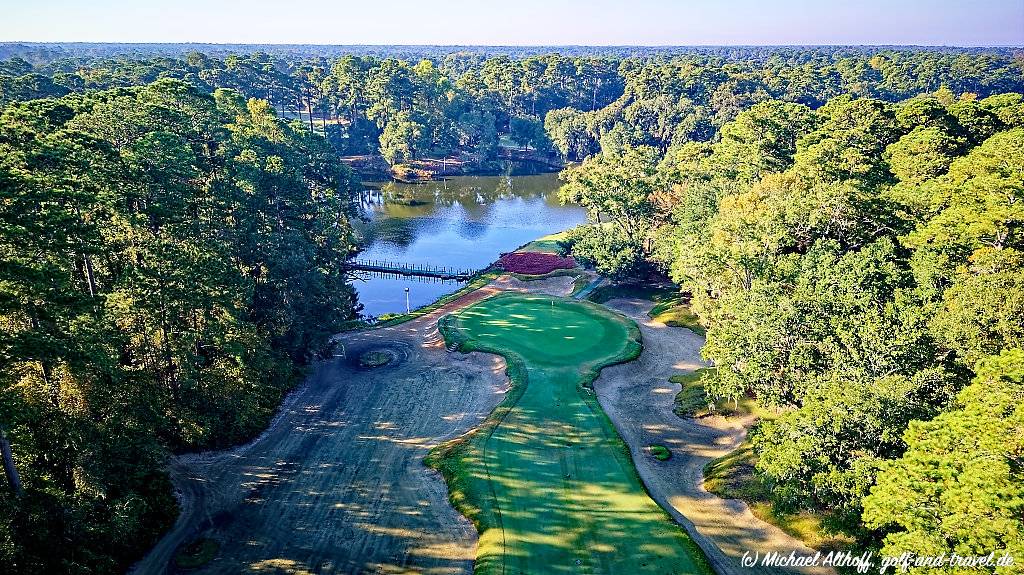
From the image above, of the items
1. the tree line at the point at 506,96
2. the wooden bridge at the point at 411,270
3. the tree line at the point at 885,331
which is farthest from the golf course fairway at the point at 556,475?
the tree line at the point at 506,96

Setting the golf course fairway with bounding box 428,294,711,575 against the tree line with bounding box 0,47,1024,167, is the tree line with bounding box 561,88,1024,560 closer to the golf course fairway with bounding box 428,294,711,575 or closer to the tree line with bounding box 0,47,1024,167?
the golf course fairway with bounding box 428,294,711,575

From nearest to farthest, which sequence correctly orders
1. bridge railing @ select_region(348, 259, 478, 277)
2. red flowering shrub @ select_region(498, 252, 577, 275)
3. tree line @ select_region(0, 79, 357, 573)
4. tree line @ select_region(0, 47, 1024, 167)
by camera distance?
tree line @ select_region(0, 79, 357, 573)
red flowering shrub @ select_region(498, 252, 577, 275)
bridge railing @ select_region(348, 259, 478, 277)
tree line @ select_region(0, 47, 1024, 167)

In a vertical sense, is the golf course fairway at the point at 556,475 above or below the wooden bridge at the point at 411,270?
below

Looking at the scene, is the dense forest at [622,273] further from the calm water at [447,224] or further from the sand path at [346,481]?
the calm water at [447,224]

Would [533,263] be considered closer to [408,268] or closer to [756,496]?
[408,268]

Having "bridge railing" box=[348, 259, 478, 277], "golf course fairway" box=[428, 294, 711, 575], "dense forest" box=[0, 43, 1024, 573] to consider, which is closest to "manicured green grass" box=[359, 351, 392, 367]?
"dense forest" box=[0, 43, 1024, 573]

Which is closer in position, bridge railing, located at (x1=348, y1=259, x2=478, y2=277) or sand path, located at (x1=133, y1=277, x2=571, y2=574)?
sand path, located at (x1=133, y1=277, x2=571, y2=574)

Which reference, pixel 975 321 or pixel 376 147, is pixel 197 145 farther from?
pixel 376 147

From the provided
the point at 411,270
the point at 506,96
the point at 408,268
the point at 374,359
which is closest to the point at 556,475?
the point at 374,359
